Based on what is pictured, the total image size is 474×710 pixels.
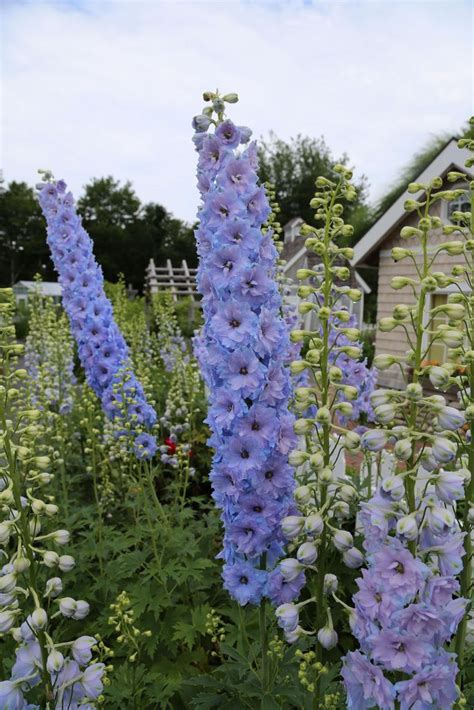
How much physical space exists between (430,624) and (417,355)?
69 centimetres

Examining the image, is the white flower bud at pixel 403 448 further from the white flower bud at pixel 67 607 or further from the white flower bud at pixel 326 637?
the white flower bud at pixel 67 607

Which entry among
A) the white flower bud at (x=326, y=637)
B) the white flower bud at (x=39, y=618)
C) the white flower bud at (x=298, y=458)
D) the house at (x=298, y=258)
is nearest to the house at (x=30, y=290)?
the white flower bud at (x=39, y=618)

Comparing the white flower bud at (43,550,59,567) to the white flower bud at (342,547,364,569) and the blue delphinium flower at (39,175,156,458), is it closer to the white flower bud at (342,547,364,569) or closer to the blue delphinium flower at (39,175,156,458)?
the white flower bud at (342,547,364,569)

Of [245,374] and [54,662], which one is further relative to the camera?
[245,374]

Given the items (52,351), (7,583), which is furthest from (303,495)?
(52,351)

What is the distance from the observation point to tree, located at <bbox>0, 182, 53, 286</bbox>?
144 ft

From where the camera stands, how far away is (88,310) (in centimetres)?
425

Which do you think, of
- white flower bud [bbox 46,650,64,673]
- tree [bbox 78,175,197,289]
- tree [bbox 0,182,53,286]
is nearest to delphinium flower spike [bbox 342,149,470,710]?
white flower bud [bbox 46,650,64,673]

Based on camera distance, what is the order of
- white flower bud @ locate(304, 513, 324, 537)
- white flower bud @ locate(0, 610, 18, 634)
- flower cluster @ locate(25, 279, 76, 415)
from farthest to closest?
flower cluster @ locate(25, 279, 76, 415), white flower bud @ locate(0, 610, 18, 634), white flower bud @ locate(304, 513, 324, 537)

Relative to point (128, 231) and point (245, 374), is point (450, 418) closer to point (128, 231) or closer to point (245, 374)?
point (245, 374)

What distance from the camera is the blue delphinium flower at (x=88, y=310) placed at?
4.14 m

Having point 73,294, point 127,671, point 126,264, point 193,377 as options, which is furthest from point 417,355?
point 126,264

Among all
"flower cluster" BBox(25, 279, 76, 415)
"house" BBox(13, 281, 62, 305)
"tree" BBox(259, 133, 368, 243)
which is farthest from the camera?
"tree" BBox(259, 133, 368, 243)

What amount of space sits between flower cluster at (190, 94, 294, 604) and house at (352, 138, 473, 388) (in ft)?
26.1
